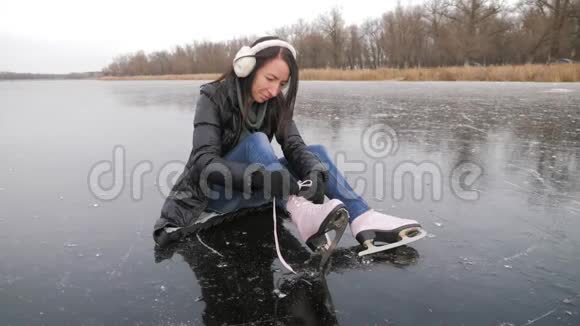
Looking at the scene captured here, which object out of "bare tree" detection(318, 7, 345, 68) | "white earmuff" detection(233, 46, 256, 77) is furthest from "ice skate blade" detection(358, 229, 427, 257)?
"bare tree" detection(318, 7, 345, 68)

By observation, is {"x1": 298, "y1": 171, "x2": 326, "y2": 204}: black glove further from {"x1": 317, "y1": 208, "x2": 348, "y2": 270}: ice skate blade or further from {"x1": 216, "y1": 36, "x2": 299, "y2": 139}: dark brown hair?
{"x1": 216, "y1": 36, "x2": 299, "y2": 139}: dark brown hair

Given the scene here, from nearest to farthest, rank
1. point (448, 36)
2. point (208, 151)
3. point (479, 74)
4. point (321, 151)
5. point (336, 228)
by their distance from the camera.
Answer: point (336, 228), point (208, 151), point (321, 151), point (479, 74), point (448, 36)

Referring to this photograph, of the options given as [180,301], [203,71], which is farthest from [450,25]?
[180,301]

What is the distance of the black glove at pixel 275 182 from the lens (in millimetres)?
1729

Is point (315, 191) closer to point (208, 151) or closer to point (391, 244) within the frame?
point (391, 244)

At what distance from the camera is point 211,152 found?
1.95 m

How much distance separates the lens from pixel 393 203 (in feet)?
7.99

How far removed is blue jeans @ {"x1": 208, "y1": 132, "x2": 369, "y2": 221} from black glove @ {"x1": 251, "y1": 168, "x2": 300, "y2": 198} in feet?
0.16

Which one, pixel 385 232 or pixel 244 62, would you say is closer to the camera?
pixel 385 232

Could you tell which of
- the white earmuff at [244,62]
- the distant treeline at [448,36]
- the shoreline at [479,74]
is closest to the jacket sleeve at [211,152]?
the white earmuff at [244,62]

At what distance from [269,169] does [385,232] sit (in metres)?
0.59

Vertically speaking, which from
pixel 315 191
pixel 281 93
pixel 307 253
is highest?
pixel 281 93

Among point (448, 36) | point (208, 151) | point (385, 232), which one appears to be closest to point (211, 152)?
point (208, 151)

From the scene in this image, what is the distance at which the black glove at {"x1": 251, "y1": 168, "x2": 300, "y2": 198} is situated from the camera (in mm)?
1729
